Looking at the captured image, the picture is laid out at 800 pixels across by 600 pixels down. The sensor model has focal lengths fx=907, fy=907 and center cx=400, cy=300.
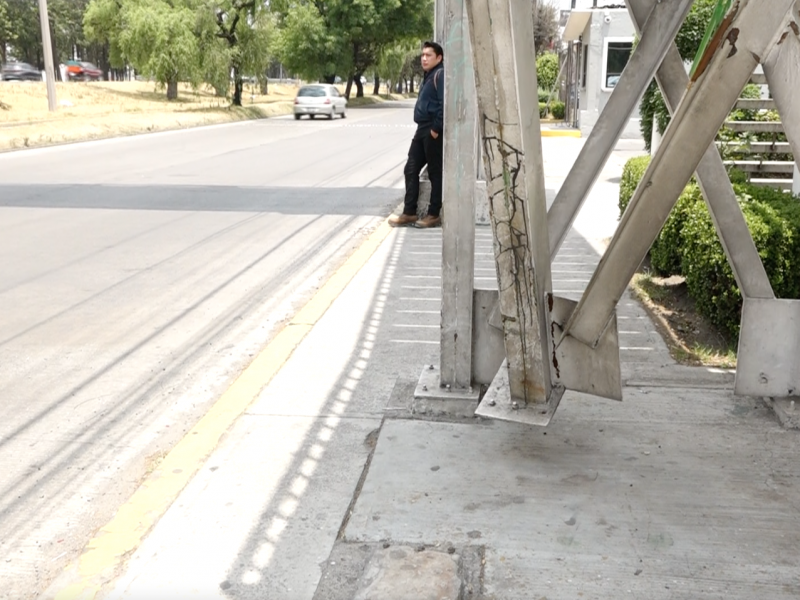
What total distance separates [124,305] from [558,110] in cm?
3103

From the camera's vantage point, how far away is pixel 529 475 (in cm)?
388

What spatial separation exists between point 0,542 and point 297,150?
1993 cm

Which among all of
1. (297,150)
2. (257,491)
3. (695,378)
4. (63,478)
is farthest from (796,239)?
(297,150)

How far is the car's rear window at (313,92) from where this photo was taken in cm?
4022

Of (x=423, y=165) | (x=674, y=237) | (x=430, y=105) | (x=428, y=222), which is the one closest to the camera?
(x=674, y=237)

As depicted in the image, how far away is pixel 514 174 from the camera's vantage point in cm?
352

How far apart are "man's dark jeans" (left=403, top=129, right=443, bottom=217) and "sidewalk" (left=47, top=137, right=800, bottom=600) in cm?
498

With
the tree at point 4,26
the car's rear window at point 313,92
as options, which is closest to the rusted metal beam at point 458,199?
the car's rear window at point 313,92

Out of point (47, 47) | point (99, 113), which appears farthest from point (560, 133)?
point (99, 113)

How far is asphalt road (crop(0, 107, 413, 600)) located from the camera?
3.99 m

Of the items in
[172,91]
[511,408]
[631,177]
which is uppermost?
[172,91]

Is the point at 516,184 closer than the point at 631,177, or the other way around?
the point at 516,184

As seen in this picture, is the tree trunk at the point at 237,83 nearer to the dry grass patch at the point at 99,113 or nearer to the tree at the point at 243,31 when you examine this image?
the tree at the point at 243,31

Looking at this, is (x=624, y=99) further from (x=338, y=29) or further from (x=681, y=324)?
(x=338, y=29)
